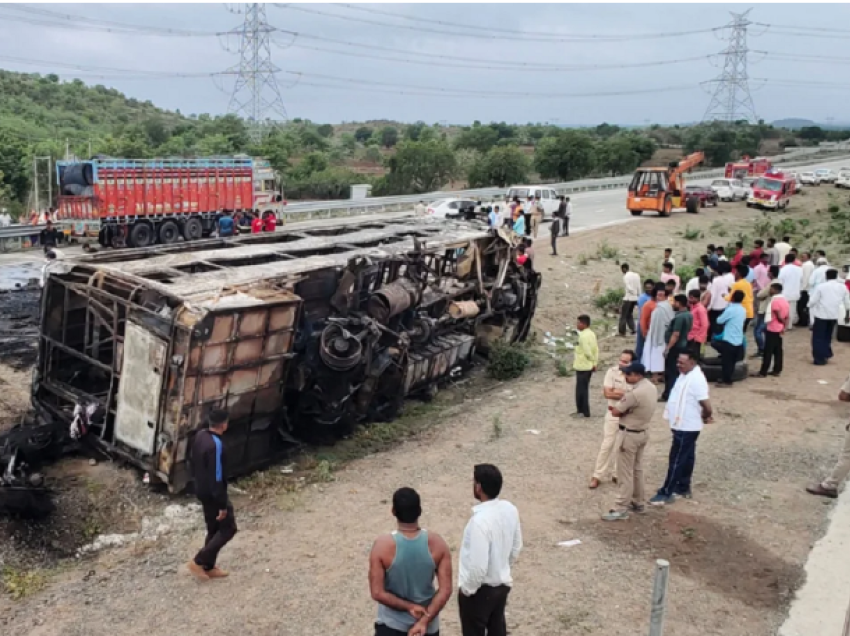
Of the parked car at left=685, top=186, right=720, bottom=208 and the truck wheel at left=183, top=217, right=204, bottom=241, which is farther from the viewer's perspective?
the parked car at left=685, top=186, right=720, bottom=208

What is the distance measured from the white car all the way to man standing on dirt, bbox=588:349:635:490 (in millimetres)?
33221

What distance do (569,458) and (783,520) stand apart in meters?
2.41

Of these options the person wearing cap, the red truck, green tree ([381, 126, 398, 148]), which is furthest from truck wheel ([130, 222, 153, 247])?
green tree ([381, 126, 398, 148])

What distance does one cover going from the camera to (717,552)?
683 cm

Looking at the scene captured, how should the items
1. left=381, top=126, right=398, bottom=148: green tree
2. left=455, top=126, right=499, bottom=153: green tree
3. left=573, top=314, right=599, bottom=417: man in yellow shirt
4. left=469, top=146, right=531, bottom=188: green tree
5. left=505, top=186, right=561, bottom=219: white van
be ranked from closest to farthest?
left=573, top=314, right=599, bottom=417: man in yellow shirt < left=505, top=186, right=561, bottom=219: white van < left=469, top=146, right=531, bottom=188: green tree < left=455, top=126, right=499, bottom=153: green tree < left=381, top=126, right=398, bottom=148: green tree

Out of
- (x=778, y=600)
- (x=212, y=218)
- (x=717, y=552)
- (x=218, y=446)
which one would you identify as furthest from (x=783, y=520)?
(x=212, y=218)

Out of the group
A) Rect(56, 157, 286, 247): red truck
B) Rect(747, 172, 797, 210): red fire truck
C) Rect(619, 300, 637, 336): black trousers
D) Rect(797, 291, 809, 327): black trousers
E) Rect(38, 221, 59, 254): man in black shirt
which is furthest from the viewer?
Rect(747, 172, 797, 210): red fire truck

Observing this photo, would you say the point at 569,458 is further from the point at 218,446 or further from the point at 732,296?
the point at 218,446

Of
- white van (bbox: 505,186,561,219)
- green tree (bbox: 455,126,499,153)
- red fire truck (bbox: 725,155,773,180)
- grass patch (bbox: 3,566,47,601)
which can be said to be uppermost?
green tree (bbox: 455,126,499,153)

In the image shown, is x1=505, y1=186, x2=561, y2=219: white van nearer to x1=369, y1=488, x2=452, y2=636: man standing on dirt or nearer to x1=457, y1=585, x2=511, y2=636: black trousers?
x1=457, y1=585, x2=511, y2=636: black trousers

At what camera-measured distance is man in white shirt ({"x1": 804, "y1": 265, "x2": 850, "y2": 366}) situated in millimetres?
12078

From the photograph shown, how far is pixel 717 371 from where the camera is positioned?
38.9 feet

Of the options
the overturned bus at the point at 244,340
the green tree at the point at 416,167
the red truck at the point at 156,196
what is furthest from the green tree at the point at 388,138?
the overturned bus at the point at 244,340

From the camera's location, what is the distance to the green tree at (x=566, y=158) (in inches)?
2239
